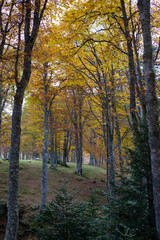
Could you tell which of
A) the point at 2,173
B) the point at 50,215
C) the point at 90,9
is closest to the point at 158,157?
the point at 50,215

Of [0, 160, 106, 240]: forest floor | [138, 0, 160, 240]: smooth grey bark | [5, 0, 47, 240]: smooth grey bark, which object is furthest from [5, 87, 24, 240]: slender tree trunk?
[138, 0, 160, 240]: smooth grey bark

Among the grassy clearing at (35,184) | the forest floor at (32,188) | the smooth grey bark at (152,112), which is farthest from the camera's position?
the grassy clearing at (35,184)

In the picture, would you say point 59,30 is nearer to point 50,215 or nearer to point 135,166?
point 135,166

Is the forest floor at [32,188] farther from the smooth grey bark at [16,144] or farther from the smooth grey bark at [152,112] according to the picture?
the smooth grey bark at [152,112]

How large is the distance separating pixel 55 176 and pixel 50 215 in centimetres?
1193

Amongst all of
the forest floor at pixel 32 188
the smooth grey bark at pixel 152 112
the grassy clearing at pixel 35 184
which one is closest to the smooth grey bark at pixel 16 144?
the forest floor at pixel 32 188

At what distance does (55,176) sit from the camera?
15461 millimetres

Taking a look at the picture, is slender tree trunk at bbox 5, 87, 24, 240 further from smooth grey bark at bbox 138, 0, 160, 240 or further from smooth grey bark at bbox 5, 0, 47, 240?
smooth grey bark at bbox 138, 0, 160, 240

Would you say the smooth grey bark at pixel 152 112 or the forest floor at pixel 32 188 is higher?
the smooth grey bark at pixel 152 112

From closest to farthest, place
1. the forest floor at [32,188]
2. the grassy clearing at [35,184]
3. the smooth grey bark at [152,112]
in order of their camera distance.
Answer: the smooth grey bark at [152,112] → the forest floor at [32,188] → the grassy clearing at [35,184]

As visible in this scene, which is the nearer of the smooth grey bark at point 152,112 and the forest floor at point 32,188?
the smooth grey bark at point 152,112

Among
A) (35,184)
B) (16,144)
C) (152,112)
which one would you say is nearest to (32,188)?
(35,184)

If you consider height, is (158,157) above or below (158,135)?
below

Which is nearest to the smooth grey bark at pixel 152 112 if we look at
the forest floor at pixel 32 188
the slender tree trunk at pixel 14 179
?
the forest floor at pixel 32 188
